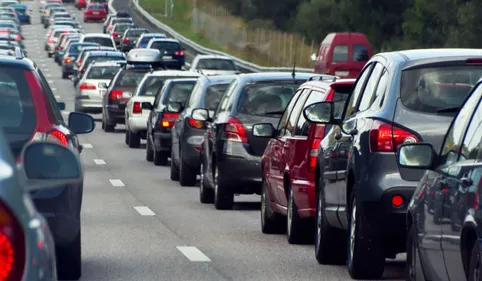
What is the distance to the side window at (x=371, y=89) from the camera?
35.6 feet

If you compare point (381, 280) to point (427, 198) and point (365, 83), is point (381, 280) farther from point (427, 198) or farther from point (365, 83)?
point (427, 198)

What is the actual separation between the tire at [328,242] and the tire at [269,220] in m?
2.46

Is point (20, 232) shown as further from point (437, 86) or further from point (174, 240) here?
point (174, 240)

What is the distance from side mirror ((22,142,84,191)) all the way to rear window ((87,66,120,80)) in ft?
121

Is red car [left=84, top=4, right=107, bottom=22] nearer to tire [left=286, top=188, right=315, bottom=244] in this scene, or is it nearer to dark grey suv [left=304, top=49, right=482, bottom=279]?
tire [left=286, top=188, right=315, bottom=244]

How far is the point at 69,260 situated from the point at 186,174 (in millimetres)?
10804

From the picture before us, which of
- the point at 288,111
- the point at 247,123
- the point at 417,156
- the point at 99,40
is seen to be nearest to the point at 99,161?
the point at 247,123

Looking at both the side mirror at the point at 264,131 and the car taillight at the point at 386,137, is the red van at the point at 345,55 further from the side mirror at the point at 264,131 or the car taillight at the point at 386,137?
the car taillight at the point at 386,137

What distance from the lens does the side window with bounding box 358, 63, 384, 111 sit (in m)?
10.9

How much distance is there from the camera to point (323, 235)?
1182cm

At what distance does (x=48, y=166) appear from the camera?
5227 millimetres

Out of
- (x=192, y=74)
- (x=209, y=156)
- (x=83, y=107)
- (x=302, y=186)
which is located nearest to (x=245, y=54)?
(x=83, y=107)

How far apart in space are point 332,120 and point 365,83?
2.30ft

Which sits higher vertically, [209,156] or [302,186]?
[302,186]
